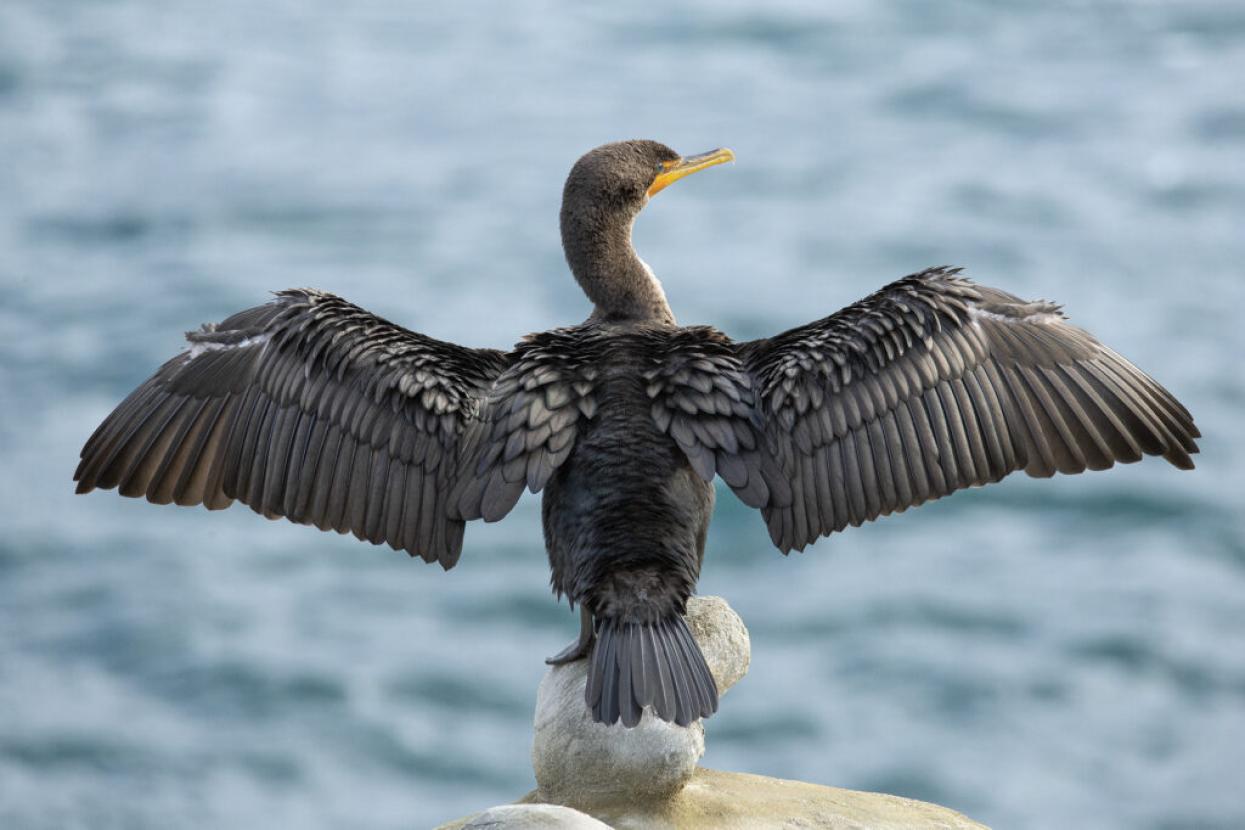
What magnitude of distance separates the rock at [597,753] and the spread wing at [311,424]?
72 cm

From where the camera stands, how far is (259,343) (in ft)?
24.4

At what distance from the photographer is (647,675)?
6027 mm

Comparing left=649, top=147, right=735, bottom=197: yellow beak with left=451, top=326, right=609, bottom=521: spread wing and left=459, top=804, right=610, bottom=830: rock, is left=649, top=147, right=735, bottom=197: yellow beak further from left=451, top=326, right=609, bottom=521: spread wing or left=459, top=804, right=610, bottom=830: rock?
left=459, top=804, right=610, bottom=830: rock

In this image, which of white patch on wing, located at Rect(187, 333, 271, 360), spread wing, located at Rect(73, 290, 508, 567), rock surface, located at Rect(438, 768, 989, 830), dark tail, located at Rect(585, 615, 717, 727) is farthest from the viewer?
white patch on wing, located at Rect(187, 333, 271, 360)

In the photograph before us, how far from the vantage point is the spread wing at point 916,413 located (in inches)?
270

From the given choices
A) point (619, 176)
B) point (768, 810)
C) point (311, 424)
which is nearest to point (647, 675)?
point (768, 810)

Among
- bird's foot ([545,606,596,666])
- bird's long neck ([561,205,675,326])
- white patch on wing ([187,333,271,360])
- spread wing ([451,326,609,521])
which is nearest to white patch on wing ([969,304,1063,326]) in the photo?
bird's long neck ([561,205,675,326])

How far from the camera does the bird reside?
6.65m

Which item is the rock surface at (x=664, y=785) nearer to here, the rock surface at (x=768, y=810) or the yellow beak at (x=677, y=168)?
the rock surface at (x=768, y=810)

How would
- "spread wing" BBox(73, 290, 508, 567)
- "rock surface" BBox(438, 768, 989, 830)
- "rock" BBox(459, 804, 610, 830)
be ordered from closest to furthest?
"rock" BBox(459, 804, 610, 830) → "rock surface" BBox(438, 768, 989, 830) → "spread wing" BBox(73, 290, 508, 567)

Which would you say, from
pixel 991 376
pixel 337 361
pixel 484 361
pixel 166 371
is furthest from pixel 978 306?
pixel 166 371

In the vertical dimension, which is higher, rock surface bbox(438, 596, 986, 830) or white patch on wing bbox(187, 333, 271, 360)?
white patch on wing bbox(187, 333, 271, 360)

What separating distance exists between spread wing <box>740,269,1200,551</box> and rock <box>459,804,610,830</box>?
1.49 metres

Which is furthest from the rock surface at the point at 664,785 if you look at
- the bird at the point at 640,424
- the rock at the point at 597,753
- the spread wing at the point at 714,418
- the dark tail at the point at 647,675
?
the spread wing at the point at 714,418
